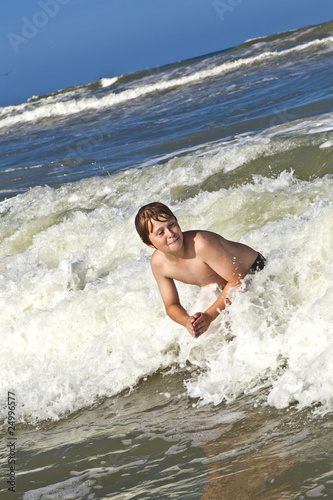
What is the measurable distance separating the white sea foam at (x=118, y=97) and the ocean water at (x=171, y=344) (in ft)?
47.6

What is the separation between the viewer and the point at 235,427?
12.2ft

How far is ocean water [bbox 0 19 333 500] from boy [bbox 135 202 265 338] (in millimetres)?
175

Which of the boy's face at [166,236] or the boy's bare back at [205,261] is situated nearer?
the boy's face at [166,236]

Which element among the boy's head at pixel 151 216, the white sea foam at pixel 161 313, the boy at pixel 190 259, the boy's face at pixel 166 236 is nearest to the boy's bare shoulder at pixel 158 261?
the boy at pixel 190 259

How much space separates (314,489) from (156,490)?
33.2 inches

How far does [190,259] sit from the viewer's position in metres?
4.50

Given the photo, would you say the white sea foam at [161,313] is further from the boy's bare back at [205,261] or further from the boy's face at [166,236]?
the boy's face at [166,236]

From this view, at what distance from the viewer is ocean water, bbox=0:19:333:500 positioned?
344cm

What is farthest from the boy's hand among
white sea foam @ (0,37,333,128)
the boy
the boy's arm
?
white sea foam @ (0,37,333,128)

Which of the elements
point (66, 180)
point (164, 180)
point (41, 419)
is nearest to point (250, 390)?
point (41, 419)

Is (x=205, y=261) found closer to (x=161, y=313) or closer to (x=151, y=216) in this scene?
(x=151, y=216)

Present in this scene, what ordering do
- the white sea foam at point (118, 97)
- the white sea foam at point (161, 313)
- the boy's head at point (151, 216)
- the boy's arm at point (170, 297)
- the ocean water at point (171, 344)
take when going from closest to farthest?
the ocean water at point (171, 344)
the boy's head at point (151, 216)
the white sea foam at point (161, 313)
the boy's arm at point (170, 297)
the white sea foam at point (118, 97)

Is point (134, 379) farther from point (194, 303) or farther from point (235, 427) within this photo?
point (235, 427)

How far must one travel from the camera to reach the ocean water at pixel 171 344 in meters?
3.44
